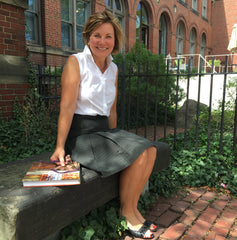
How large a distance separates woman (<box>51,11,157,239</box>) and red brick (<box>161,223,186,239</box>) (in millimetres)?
110

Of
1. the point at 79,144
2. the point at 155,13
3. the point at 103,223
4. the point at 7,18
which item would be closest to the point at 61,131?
the point at 79,144

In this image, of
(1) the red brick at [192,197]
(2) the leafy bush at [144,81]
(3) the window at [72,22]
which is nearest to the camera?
(1) the red brick at [192,197]

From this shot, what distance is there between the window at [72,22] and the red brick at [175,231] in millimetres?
7833

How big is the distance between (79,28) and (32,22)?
223 centimetres

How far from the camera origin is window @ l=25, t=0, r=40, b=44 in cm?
725

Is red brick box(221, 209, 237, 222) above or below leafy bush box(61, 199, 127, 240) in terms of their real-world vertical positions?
below

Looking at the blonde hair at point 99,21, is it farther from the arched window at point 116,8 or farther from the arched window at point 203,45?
the arched window at point 203,45

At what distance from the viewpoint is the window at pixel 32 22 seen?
23.8 feet

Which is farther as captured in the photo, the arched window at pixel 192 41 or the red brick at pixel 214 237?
the arched window at pixel 192 41

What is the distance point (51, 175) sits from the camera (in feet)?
5.43

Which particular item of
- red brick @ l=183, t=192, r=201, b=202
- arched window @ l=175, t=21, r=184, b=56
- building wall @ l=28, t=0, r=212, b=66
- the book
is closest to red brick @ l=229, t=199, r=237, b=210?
red brick @ l=183, t=192, r=201, b=202

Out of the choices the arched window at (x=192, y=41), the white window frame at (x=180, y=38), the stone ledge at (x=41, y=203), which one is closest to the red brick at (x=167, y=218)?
the stone ledge at (x=41, y=203)

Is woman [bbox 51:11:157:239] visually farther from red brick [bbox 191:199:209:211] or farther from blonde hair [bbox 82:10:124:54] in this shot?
red brick [bbox 191:199:209:211]

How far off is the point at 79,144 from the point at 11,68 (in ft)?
7.90
